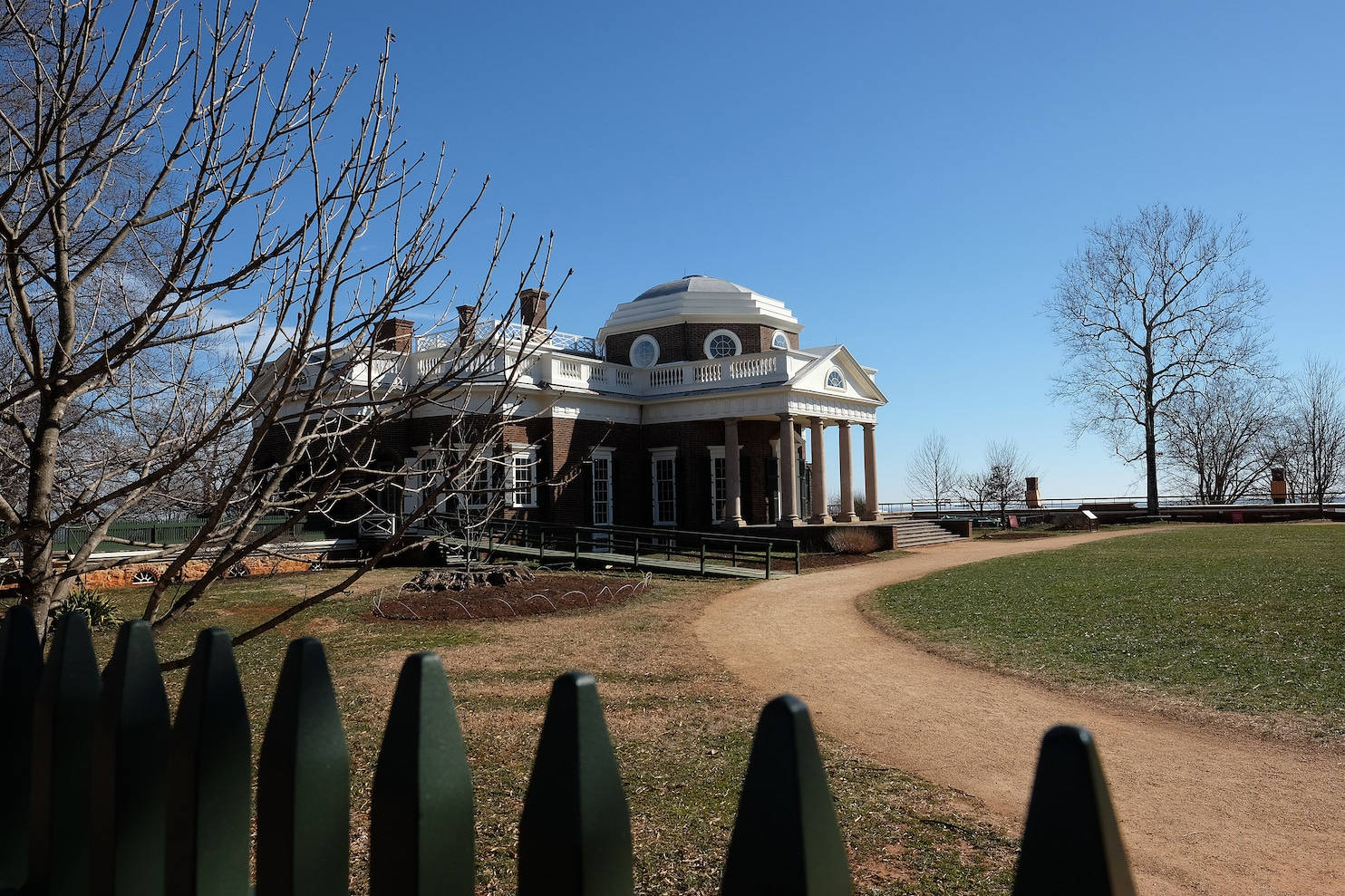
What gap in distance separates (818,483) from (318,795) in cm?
2843

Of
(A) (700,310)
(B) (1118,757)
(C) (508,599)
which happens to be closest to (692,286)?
(A) (700,310)

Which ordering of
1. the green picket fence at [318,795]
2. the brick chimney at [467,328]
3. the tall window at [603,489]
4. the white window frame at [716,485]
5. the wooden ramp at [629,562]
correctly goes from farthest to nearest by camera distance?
the white window frame at [716,485], the tall window at [603,489], the wooden ramp at [629,562], the brick chimney at [467,328], the green picket fence at [318,795]

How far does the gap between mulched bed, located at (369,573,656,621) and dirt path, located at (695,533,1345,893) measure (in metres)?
4.09

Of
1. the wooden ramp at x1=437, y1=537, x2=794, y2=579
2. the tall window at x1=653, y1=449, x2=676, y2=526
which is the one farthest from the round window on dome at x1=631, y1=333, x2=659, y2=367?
the wooden ramp at x1=437, y1=537, x2=794, y2=579

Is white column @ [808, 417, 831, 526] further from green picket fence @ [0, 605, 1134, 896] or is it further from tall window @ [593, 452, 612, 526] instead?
green picket fence @ [0, 605, 1134, 896]

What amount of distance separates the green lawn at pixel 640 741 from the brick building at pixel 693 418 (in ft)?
45.0

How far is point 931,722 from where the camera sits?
7.90 meters

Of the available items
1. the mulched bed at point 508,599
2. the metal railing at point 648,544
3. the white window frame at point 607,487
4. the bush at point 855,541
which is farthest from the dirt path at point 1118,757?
the white window frame at point 607,487

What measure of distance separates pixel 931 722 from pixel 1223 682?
3.12 metres

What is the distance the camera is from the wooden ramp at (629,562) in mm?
20875

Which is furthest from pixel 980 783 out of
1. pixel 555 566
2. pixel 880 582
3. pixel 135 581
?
pixel 135 581

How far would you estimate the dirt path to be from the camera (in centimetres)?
486

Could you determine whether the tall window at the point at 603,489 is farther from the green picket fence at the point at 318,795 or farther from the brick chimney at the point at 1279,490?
the brick chimney at the point at 1279,490

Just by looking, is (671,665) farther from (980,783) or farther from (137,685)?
(137,685)
